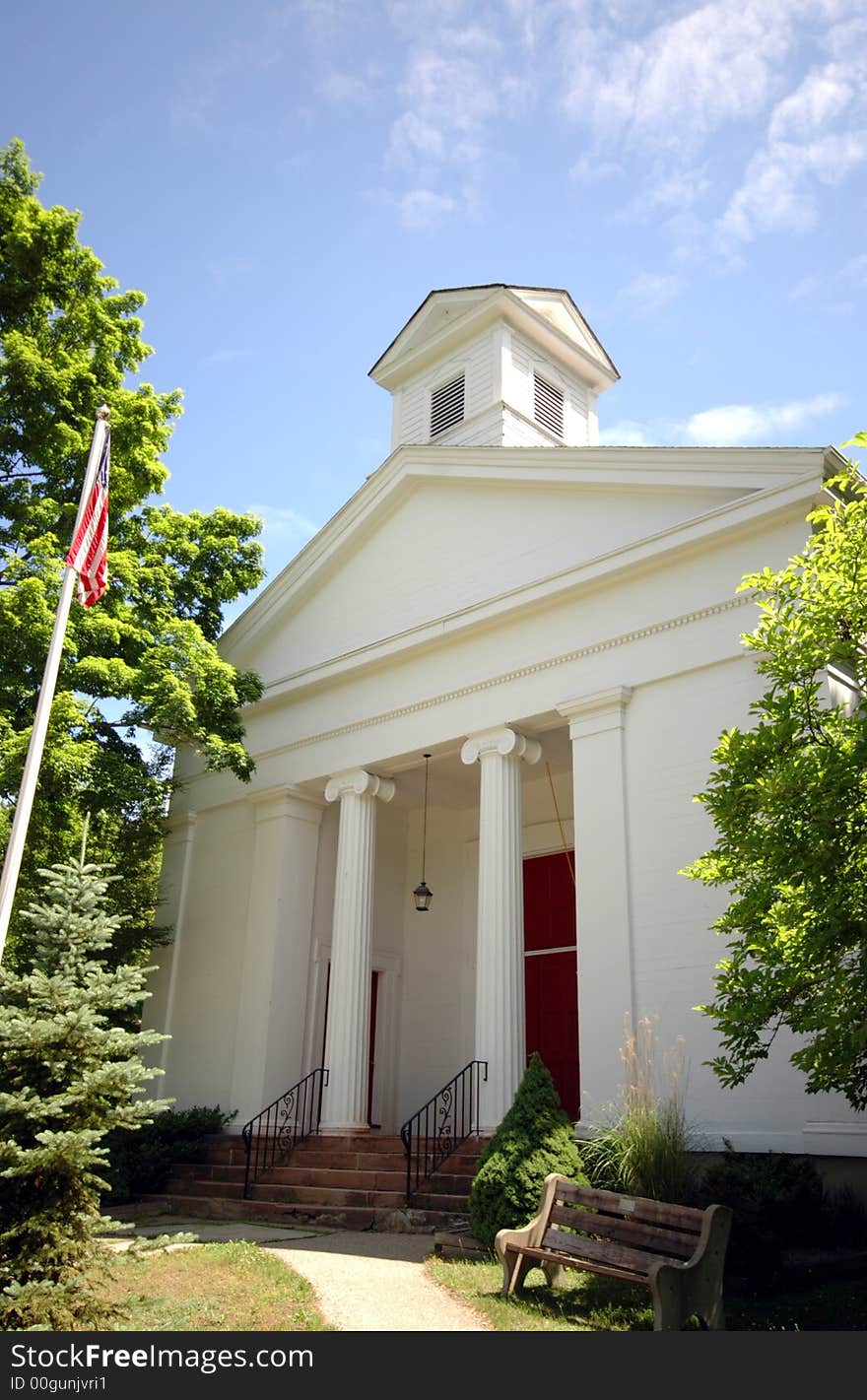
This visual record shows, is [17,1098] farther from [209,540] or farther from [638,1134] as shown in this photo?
[209,540]

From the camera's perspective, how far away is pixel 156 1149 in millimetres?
15047

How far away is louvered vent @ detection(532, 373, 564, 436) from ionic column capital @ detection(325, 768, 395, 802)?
7873 millimetres

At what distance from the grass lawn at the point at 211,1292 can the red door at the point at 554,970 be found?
721cm

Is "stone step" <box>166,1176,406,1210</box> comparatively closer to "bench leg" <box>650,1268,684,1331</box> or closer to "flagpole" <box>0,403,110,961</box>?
"flagpole" <box>0,403,110,961</box>

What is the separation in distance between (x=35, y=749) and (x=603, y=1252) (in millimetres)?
5847

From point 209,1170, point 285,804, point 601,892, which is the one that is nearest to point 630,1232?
point 601,892

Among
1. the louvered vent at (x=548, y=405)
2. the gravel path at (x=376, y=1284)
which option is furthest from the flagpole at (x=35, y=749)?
the louvered vent at (x=548, y=405)

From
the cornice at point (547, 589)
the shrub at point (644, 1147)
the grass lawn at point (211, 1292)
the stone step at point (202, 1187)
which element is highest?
the cornice at point (547, 589)

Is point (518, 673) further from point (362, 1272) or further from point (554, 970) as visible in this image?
point (362, 1272)

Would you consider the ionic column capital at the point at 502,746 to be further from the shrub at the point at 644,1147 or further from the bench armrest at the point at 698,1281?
the bench armrest at the point at 698,1281

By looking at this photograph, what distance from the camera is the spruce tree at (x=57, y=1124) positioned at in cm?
632

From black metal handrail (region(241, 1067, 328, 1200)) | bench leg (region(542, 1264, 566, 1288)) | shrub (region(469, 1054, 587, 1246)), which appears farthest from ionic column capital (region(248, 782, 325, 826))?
bench leg (region(542, 1264, 566, 1288))

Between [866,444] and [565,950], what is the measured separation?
11.5m

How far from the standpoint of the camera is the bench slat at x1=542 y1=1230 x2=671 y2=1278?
7168 mm
